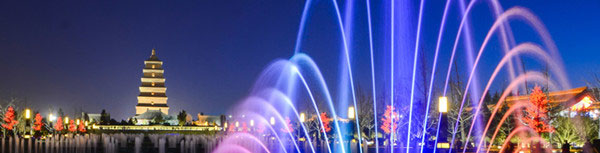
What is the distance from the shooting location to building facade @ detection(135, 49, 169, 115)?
126 metres

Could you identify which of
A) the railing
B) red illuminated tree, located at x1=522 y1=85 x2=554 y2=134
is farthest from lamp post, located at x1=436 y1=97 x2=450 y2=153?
the railing

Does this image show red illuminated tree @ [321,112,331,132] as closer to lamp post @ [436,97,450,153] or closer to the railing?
the railing

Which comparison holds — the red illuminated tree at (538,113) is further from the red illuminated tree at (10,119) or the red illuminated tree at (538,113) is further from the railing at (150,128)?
the railing at (150,128)

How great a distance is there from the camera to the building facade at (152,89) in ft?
413

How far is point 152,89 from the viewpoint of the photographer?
126875 mm

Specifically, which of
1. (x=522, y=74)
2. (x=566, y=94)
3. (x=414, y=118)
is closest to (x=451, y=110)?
(x=414, y=118)

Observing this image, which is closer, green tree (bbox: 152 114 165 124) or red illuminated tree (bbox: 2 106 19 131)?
red illuminated tree (bbox: 2 106 19 131)

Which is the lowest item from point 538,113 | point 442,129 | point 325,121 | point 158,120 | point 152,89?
point 442,129

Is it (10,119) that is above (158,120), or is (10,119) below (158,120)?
below

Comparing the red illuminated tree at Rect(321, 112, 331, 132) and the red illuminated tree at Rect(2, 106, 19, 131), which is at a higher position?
the red illuminated tree at Rect(2, 106, 19, 131)

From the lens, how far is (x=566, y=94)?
2026 inches

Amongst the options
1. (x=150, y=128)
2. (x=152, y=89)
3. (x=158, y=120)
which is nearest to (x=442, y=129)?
(x=150, y=128)

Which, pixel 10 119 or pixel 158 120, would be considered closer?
pixel 10 119

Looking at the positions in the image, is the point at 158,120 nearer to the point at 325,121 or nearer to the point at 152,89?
the point at 152,89
